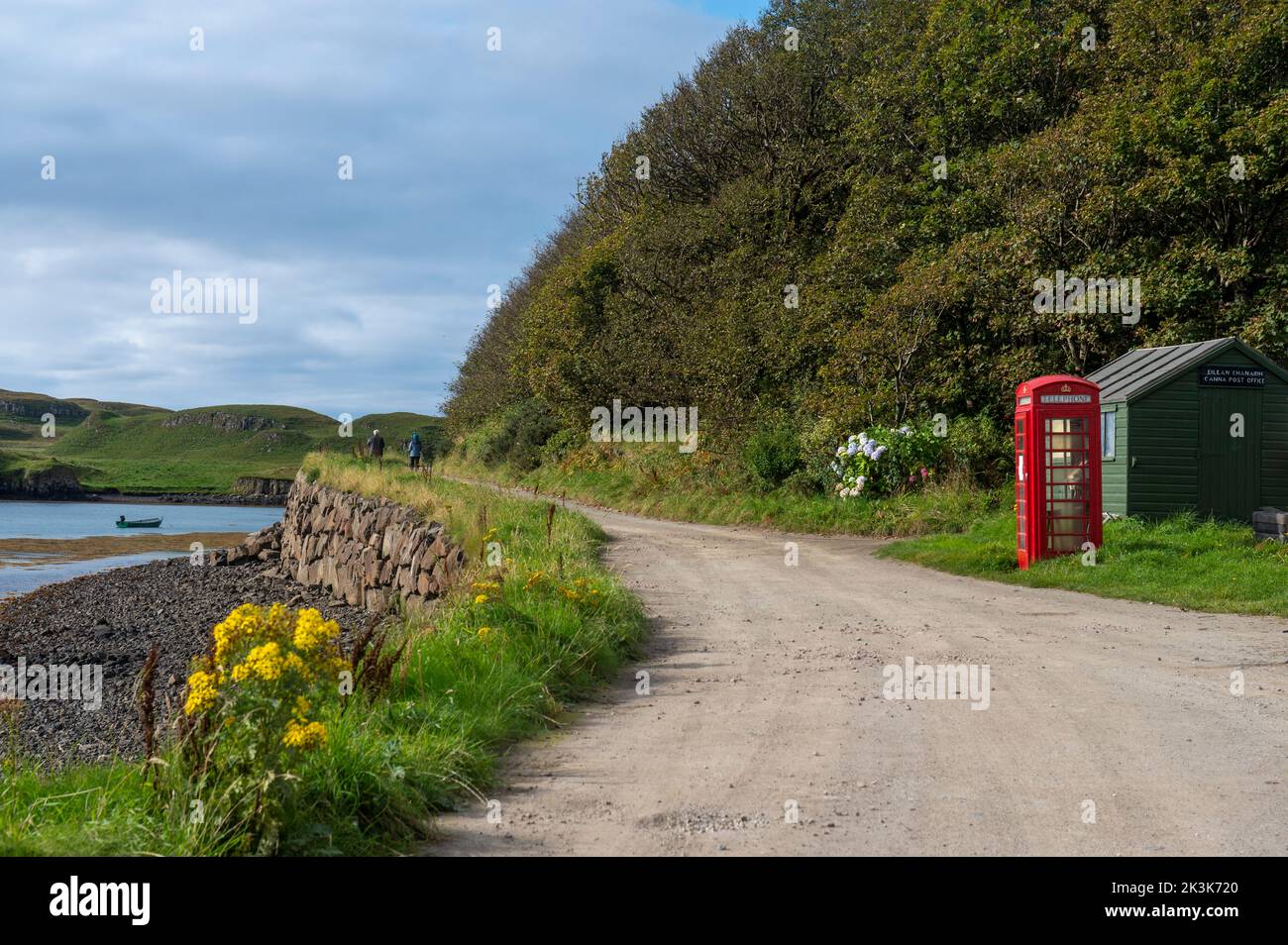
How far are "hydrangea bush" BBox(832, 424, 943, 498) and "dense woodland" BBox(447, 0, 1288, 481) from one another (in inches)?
76.5

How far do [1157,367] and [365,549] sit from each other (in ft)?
51.6

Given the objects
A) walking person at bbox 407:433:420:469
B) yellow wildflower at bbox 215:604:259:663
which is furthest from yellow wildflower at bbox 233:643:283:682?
walking person at bbox 407:433:420:469

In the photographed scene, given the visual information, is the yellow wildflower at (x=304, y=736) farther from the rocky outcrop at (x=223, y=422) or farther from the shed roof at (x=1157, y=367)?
the rocky outcrop at (x=223, y=422)

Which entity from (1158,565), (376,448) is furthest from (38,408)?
(1158,565)

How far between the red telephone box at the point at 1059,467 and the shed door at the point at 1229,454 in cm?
298

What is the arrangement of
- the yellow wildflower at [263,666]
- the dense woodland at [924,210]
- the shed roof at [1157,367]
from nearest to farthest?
the yellow wildflower at [263,666] → the shed roof at [1157,367] → the dense woodland at [924,210]

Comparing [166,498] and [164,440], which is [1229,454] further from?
[164,440]

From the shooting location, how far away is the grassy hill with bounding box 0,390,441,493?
91.9m

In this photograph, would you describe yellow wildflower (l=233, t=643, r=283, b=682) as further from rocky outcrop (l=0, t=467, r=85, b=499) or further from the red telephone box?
rocky outcrop (l=0, t=467, r=85, b=499)

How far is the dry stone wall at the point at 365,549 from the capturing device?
17.2m

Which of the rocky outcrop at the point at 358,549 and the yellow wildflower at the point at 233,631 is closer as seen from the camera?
the yellow wildflower at the point at 233,631

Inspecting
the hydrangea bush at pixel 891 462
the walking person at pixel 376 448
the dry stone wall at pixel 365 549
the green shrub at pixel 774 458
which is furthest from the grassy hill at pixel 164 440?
the hydrangea bush at pixel 891 462

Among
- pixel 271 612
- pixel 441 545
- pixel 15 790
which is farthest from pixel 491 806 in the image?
pixel 441 545

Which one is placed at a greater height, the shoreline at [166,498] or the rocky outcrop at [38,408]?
the rocky outcrop at [38,408]
